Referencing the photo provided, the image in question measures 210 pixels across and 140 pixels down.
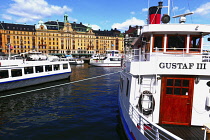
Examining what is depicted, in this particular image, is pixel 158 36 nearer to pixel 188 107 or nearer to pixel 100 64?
pixel 188 107

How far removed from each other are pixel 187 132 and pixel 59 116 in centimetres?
1051

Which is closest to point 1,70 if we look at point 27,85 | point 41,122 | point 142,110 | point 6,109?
point 27,85

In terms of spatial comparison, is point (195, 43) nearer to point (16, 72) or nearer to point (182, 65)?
point (182, 65)

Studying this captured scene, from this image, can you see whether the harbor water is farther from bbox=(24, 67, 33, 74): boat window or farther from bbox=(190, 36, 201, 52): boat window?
bbox=(190, 36, 201, 52): boat window

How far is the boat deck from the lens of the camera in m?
7.97

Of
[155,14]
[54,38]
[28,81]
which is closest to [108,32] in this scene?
[54,38]

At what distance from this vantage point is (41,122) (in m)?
13.4

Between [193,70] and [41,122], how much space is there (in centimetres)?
1182

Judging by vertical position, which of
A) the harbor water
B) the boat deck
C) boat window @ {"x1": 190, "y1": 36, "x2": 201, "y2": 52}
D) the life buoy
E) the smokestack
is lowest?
the harbor water

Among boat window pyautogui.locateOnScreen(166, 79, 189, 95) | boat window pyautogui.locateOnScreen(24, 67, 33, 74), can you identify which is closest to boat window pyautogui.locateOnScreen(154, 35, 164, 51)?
boat window pyautogui.locateOnScreen(166, 79, 189, 95)

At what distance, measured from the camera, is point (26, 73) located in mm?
25609

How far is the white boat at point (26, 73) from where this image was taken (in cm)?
2259

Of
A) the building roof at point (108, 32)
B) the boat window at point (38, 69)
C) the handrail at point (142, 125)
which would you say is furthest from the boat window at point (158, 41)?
the building roof at point (108, 32)

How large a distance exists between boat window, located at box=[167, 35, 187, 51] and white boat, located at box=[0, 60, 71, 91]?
70.8 ft
